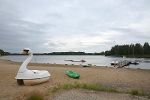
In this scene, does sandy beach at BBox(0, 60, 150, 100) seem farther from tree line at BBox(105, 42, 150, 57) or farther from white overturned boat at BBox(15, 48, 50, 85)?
tree line at BBox(105, 42, 150, 57)

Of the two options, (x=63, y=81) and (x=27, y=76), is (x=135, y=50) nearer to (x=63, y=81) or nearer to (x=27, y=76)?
(x=63, y=81)

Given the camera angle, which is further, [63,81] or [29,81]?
[63,81]

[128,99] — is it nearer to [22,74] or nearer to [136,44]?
[22,74]

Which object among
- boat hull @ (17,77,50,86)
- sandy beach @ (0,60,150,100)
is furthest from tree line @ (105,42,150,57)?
boat hull @ (17,77,50,86)

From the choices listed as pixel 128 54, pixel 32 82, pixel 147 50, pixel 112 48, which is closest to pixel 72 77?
pixel 32 82

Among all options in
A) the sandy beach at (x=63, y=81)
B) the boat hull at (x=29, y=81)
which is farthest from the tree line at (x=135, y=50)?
the boat hull at (x=29, y=81)

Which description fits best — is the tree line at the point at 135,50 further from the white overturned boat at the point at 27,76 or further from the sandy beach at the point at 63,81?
the white overturned boat at the point at 27,76

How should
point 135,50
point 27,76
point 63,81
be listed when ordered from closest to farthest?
point 27,76, point 63,81, point 135,50

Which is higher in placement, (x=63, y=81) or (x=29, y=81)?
(x=29, y=81)

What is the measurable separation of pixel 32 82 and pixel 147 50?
340ft

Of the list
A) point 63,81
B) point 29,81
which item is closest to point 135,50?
point 63,81

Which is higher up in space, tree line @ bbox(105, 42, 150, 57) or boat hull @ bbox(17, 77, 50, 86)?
tree line @ bbox(105, 42, 150, 57)

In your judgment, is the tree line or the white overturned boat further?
the tree line

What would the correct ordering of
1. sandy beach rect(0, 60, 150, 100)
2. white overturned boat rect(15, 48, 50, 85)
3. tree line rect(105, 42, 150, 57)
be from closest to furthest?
sandy beach rect(0, 60, 150, 100)
white overturned boat rect(15, 48, 50, 85)
tree line rect(105, 42, 150, 57)
